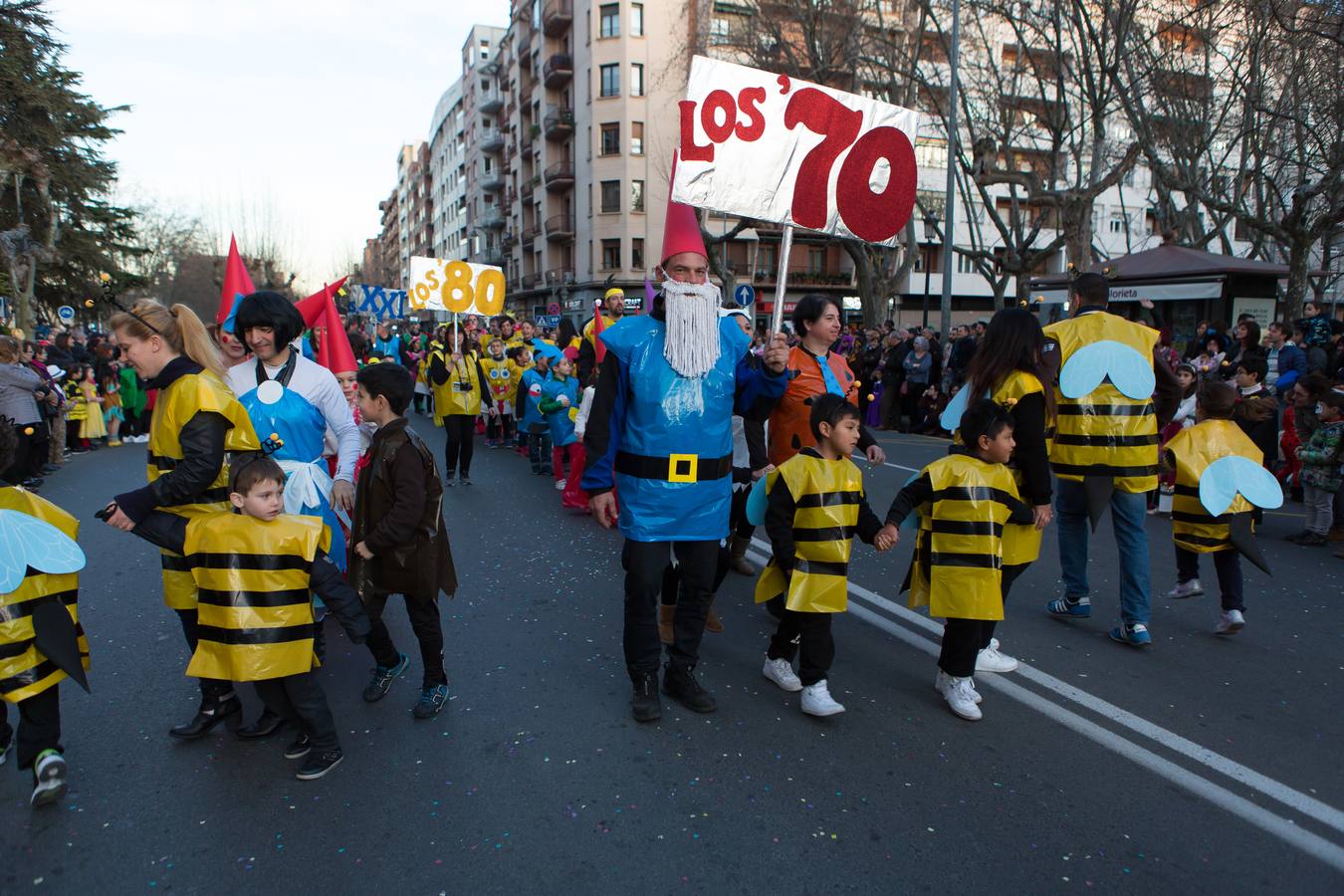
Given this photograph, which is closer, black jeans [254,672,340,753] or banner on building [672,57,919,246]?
black jeans [254,672,340,753]

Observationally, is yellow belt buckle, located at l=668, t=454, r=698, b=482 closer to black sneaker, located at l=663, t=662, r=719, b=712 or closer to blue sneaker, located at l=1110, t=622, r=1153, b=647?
black sneaker, located at l=663, t=662, r=719, b=712

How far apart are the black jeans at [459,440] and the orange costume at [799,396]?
5516mm

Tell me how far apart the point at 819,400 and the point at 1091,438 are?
1806 millimetres

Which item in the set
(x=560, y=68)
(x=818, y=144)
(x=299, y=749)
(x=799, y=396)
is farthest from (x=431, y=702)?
(x=560, y=68)

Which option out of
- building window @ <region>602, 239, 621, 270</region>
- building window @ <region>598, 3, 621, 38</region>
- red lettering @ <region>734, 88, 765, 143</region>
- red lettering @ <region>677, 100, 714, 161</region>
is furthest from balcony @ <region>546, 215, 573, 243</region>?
red lettering @ <region>677, 100, 714, 161</region>

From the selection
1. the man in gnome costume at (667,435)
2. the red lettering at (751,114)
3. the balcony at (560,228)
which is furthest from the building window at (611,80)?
the man in gnome costume at (667,435)

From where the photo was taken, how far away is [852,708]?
12.6ft

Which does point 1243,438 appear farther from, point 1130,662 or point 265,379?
point 265,379

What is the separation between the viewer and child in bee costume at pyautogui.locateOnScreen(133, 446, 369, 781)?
126 inches

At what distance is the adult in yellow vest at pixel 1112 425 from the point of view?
4.56 meters

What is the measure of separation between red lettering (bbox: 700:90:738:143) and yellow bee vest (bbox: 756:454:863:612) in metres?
1.69

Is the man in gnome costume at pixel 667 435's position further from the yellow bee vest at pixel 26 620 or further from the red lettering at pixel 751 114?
the yellow bee vest at pixel 26 620

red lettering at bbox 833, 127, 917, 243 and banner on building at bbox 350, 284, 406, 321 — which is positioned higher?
banner on building at bbox 350, 284, 406, 321

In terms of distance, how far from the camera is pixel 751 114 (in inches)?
169
